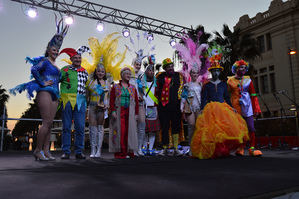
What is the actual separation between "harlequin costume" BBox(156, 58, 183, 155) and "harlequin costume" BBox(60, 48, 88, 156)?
1640 mm

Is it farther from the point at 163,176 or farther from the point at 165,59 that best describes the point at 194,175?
the point at 165,59

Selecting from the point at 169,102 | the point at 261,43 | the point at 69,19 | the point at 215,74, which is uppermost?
the point at 261,43

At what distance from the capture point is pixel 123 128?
4723mm

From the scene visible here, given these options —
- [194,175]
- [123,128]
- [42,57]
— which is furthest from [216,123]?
[42,57]

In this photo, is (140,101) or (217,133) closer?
(217,133)

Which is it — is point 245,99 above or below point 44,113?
above

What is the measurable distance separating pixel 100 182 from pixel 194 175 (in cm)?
87

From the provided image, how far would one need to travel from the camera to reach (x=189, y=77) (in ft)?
18.4

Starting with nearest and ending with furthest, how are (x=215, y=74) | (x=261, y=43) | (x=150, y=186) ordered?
(x=150, y=186), (x=215, y=74), (x=261, y=43)

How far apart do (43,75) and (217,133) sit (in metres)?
2.86

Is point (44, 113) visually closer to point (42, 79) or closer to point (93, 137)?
point (42, 79)

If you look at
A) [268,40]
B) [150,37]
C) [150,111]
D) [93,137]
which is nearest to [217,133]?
[150,111]

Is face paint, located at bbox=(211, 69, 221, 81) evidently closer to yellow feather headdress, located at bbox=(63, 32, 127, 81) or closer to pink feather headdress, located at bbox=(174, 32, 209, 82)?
pink feather headdress, located at bbox=(174, 32, 209, 82)

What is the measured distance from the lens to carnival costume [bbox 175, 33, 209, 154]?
504cm
